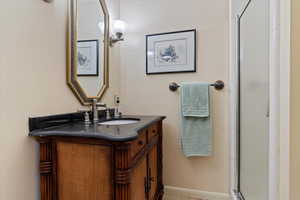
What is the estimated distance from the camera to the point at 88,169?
0.96 metres

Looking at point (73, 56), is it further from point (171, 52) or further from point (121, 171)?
point (171, 52)

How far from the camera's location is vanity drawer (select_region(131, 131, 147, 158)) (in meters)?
1.00

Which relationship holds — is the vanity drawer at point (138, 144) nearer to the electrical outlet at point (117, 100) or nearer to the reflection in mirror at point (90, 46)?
the reflection in mirror at point (90, 46)

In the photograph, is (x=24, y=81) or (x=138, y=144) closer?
(x=24, y=81)

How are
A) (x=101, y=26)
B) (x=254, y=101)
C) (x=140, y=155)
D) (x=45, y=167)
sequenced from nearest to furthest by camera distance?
(x=45, y=167), (x=140, y=155), (x=254, y=101), (x=101, y=26)

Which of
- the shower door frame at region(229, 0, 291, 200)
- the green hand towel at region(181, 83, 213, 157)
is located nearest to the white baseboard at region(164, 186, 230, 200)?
the green hand towel at region(181, 83, 213, 157)

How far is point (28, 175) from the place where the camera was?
1.00 metres

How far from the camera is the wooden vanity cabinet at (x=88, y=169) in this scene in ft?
2.95

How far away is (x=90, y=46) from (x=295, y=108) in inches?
55.7

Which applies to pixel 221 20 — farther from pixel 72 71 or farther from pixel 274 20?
A: pixel 72 71

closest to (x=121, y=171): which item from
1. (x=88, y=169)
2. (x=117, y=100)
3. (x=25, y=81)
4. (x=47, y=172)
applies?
(x=88, y=169)

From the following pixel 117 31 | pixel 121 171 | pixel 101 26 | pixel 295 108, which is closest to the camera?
pixel 295 108

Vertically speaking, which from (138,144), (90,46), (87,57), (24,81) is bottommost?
(138,144)

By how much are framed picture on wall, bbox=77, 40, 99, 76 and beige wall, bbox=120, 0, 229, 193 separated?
509 millimetres
